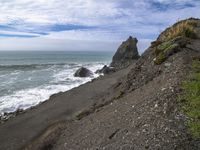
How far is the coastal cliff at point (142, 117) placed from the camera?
1123 centimetres

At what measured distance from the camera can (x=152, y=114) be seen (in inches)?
505

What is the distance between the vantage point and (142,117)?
43.1 ft

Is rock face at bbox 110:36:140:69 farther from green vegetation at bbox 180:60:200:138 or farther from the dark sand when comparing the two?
green vegetation at bbox 180:60:200:138

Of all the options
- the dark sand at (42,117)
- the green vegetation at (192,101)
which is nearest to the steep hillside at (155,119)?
the green vegetation at (192,101)

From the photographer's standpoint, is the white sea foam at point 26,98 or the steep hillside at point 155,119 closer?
the steep hillside at point 155,119

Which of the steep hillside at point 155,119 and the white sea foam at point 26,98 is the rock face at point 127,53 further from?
the steep hillside at point 155,119

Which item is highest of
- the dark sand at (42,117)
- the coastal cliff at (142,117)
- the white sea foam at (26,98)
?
the coastal cliff at (142,117)

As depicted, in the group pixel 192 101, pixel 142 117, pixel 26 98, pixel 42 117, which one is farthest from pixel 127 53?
pixel 192 101

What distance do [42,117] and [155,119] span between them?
1389cm

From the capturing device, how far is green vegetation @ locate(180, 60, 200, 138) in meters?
11.0

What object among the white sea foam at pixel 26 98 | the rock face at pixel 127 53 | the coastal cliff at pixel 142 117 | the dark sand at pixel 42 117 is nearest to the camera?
the coastal cliff at pixel 142 117

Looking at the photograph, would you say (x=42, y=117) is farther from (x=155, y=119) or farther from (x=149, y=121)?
(x=155, y=119)

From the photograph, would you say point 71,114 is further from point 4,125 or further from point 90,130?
point 90,130

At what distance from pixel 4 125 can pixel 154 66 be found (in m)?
11.9
